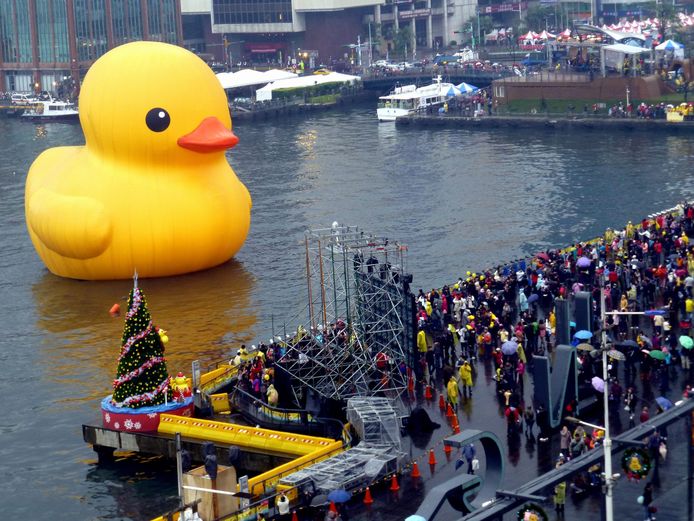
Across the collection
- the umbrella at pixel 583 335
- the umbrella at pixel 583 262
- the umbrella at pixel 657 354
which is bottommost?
the umbrella at pixel 657 354

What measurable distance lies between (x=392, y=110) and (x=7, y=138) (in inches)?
917

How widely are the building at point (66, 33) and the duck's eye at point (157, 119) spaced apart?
67.6 meters

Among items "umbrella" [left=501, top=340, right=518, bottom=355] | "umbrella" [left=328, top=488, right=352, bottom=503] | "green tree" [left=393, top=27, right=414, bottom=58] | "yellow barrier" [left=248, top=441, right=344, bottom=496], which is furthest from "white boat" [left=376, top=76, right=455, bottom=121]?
"umbrella" [left=328, top=488, right=352, bottom=503]

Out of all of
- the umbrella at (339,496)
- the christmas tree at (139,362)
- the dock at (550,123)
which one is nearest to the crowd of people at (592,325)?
the umbrella at (339,496)

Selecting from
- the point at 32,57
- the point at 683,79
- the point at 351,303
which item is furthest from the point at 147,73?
the point at 32,57

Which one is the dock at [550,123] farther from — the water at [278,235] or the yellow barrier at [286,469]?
the yellow barrier at [286,469]

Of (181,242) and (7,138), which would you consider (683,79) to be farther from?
(181,242)

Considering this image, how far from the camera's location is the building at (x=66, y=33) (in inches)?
4392

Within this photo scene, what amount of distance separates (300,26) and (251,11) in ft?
13.1

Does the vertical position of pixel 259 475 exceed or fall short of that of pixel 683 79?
it falls short

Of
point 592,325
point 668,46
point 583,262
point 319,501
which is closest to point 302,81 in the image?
point 668,46

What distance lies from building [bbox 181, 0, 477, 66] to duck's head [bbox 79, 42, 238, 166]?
7283cm

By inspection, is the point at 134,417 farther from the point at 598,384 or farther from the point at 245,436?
the point at 598,384

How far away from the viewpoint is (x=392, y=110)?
91.0 metres
